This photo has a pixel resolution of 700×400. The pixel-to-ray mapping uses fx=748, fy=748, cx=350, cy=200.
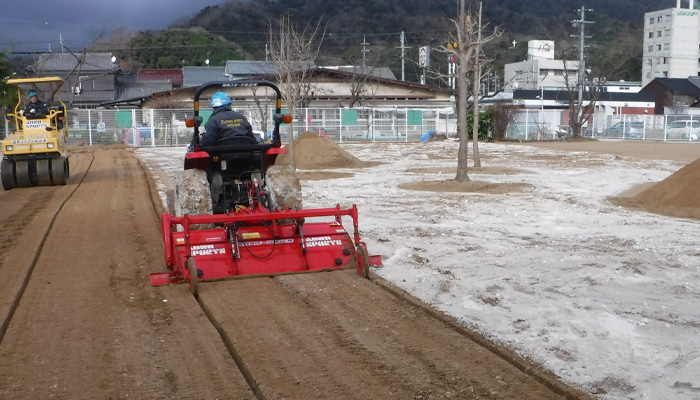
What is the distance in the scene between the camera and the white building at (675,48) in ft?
325

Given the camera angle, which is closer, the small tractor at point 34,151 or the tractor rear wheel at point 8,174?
the small tractor at point 34,151

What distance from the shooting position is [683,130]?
44.3 meters

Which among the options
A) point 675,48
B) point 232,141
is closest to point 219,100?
point 232,141

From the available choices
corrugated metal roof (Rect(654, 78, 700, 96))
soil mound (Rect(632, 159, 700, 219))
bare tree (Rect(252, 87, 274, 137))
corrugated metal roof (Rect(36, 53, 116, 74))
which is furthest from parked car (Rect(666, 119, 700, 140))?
corrugated metal roof (Rect(36, 53, 116, 74))

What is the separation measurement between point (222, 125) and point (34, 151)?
33.4 feet

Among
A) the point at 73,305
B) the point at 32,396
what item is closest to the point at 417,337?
the point at 32,396

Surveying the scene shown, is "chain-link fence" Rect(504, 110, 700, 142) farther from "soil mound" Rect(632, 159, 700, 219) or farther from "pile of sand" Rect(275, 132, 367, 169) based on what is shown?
"soil mound" Rect(632, 159, 700, 219)

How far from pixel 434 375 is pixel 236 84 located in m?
4.51

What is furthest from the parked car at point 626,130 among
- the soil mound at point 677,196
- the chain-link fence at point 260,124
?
the soil mound at point 677,196

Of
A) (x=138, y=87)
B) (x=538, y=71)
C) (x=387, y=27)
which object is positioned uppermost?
(x=387, y=27)

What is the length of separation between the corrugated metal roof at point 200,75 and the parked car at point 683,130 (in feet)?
115

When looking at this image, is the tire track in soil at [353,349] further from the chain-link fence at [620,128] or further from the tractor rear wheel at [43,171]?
the chain-link fence at [620,128]

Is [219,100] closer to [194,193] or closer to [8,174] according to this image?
[194,193]

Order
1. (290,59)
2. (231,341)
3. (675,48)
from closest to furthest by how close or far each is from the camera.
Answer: (231,341)
(290,59)
(675,48)
